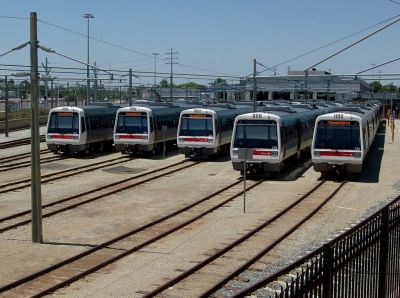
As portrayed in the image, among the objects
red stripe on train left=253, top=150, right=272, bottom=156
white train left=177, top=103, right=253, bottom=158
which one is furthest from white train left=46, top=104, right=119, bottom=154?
red stripe on train left=253, top=150, right=272, bottom=156

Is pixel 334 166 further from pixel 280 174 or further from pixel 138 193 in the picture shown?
pixel 138 193

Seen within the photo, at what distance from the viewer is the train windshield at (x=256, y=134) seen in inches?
1052

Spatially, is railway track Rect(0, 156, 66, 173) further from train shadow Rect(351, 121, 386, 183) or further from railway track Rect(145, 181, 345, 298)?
train shadow Rect(351, 121, 386, 183)

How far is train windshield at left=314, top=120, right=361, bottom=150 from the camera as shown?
84.3 ft

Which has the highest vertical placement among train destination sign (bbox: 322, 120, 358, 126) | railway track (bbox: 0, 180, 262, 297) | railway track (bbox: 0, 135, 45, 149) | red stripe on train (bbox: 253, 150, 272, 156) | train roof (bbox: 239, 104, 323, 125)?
train roof (bbox: 239, 104, 323, 125)

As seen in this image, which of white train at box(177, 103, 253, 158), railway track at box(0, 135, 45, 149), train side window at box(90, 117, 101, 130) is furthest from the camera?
railway track at box(0, 135, 45, 149)

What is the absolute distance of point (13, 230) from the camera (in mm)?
16906

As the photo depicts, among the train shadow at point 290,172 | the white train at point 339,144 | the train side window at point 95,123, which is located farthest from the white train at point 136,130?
the white train at point 339,144

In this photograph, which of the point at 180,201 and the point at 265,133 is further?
the point at 265,133

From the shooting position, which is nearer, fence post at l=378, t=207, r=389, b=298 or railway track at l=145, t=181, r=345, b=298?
fence post at l=378, t=207, r=389, b=298

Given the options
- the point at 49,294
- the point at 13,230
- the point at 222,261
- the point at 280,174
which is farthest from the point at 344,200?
the point at 49,294

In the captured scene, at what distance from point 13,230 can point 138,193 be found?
22.8 ft

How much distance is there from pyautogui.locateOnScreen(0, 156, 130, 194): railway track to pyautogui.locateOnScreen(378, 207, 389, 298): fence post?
17682 millimetres

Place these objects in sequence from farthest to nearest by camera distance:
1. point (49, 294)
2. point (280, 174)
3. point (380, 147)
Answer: point (380, 147) → point (280, 174) → point (49, 294)
